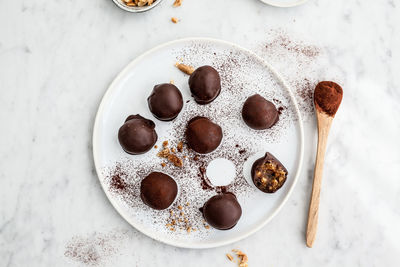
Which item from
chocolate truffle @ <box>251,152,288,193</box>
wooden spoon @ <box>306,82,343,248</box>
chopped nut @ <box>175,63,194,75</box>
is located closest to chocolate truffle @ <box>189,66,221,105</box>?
chopped nut @ <box>175,63,194,75</box>

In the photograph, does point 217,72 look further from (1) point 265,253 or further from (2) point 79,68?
(1) point 265,253

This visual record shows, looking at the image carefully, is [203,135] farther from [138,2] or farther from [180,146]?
[138,2]

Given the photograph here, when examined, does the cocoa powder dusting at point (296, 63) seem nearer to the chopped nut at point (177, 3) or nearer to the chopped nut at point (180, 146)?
the chopped nut at point (177, 3)

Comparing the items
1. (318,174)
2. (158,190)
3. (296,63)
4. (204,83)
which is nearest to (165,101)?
(204,83)

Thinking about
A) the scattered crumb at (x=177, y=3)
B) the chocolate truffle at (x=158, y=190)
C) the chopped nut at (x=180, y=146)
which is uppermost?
the scattered crumb at (x=177, y=3)

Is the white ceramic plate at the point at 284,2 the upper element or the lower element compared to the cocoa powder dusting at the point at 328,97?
upper

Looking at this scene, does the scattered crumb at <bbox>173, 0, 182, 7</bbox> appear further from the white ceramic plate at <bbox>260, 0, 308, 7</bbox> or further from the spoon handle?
the spoon handle

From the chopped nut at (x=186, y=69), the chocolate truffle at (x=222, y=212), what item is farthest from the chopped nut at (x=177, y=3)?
the chocolate truffle at (x=222, y=212)
